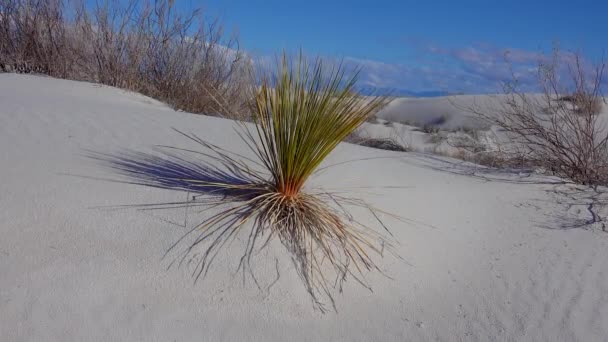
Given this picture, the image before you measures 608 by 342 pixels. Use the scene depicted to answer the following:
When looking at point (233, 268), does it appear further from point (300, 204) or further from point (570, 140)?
point (570, 140)

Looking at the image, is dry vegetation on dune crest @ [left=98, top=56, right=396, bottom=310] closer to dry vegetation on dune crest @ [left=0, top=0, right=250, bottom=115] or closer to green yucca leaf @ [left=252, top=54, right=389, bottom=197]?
green yucca leaf @ [left=252, top=54, right=389, bottom=197]

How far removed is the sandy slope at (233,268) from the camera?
3426 millimetres

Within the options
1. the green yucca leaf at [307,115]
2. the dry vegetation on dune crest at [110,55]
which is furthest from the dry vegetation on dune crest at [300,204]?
the dry vegetation on dune crest at [110,55]

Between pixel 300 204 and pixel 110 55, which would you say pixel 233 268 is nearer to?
pixel 300 204

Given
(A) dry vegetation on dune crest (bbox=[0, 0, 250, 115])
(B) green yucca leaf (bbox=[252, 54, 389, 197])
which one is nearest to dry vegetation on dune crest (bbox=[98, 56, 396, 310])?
(B) green yucca leaf (bbox=[252, 54, 389, 197])

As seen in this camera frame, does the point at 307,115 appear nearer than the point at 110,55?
Yes

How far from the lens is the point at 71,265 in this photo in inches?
141

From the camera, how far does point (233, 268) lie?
152 inches

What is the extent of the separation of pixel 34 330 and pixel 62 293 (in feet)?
0.91

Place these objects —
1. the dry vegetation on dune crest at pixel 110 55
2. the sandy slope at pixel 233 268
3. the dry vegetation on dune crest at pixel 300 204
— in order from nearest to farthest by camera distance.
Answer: the sandy slope at pixel 233 268
the dry vegetation on dune crest at pixel 300 204
the dry vegetation on dune crest at pixel 110 55

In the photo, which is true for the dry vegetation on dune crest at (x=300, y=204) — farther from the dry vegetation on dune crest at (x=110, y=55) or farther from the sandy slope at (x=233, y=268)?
the dry vegetation on dune crest at (x=110, y=55)

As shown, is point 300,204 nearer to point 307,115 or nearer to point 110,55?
point 307,115

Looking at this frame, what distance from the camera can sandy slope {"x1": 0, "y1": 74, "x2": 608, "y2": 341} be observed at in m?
3.43

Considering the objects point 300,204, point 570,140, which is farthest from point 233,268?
point 570,140
